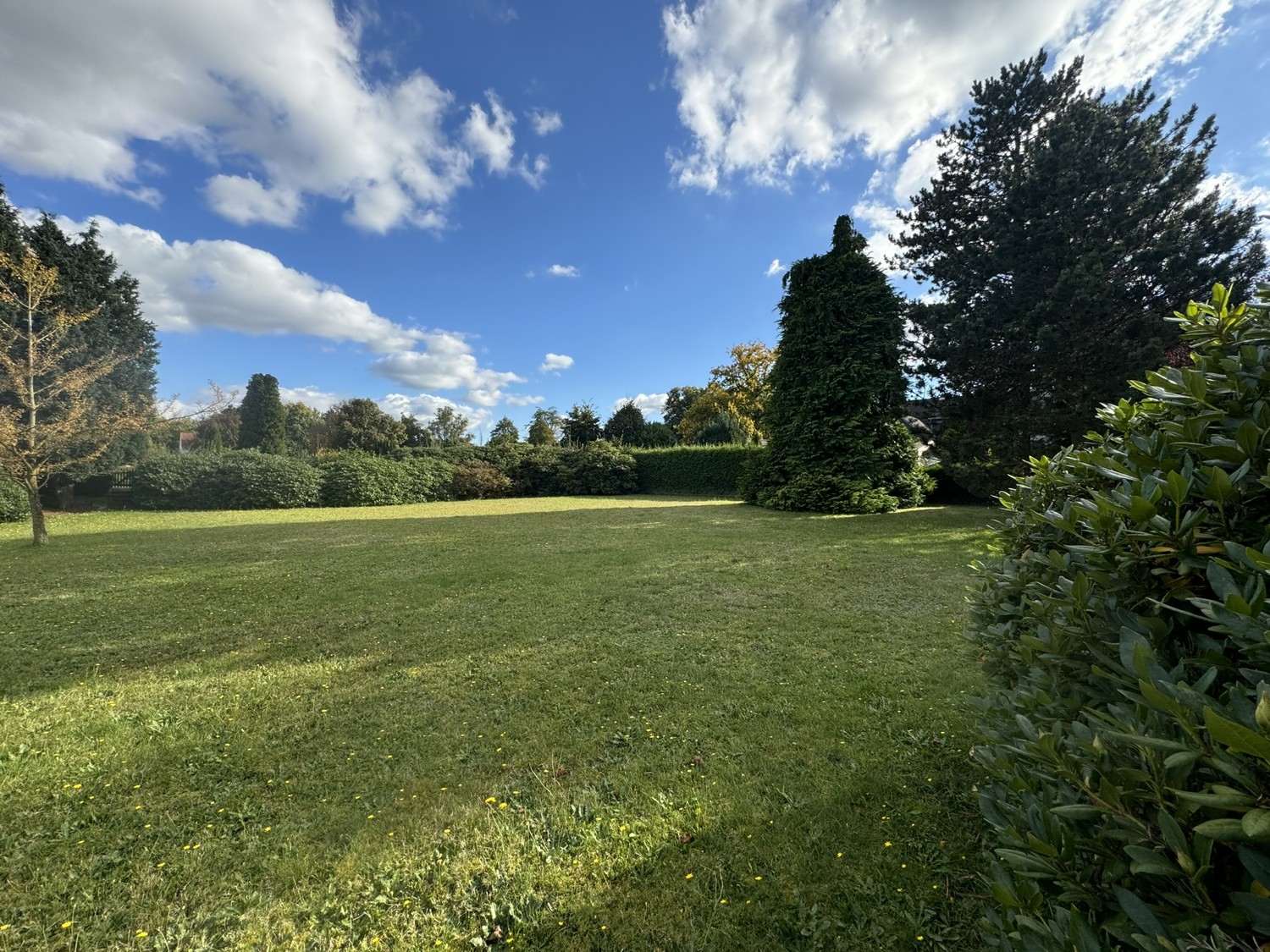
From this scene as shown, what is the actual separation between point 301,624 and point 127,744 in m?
2.00

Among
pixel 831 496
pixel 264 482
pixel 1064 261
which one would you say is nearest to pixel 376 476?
pixel 264 482

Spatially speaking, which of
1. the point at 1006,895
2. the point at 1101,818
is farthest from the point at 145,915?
the point at 1101,818

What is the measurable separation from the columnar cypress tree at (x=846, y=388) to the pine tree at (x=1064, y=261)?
4.11 ft

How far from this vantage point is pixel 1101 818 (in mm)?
855

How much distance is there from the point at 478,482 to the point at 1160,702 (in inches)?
865

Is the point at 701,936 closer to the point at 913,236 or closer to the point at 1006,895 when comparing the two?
the point at 1006,895

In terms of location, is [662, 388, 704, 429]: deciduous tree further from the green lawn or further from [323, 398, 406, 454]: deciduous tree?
the green lawn

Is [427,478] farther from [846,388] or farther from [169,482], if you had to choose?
[846,388]

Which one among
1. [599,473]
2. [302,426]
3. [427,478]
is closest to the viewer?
[427,478]

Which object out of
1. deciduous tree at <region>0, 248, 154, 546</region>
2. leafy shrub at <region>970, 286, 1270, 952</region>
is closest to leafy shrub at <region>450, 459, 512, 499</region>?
deciduous tree at <region>0, 248, 154, 546</region>

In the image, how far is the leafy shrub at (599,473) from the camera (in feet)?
73.8

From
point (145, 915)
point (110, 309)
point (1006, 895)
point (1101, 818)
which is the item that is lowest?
point (145, 915)

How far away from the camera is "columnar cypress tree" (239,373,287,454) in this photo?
103 ft

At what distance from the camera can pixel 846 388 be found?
12.8 meters
